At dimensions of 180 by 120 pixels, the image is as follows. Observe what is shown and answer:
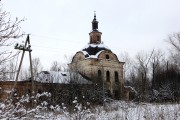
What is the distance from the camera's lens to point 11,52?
5.54m

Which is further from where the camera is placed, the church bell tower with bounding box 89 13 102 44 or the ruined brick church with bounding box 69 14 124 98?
the church bell tower with bounding box 89 13 102 44

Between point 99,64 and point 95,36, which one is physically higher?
point 95,36

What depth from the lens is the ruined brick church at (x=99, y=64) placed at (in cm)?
4294

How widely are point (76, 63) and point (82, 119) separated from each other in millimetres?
35755

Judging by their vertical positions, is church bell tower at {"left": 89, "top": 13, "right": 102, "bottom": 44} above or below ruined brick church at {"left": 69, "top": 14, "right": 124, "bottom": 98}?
above

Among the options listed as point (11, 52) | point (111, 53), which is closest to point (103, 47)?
point (111, 53)

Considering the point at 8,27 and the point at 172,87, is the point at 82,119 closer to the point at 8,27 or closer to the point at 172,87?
the point at 8,27

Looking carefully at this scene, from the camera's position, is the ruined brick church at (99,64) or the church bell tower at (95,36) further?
the church bell tower at (95,36)

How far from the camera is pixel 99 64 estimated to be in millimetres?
43688

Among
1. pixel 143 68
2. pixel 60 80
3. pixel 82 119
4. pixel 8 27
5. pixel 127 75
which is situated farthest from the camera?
pixel 127 75

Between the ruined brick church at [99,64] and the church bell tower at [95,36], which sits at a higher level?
the church bell tower at [95,36]

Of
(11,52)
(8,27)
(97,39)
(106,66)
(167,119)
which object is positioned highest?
(97,39)

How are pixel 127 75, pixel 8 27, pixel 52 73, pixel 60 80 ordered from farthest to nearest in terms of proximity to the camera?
pixel 127 75, pixel 52 73, pixel 60 80, pixel 8 27

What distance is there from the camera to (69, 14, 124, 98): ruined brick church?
141 ft
